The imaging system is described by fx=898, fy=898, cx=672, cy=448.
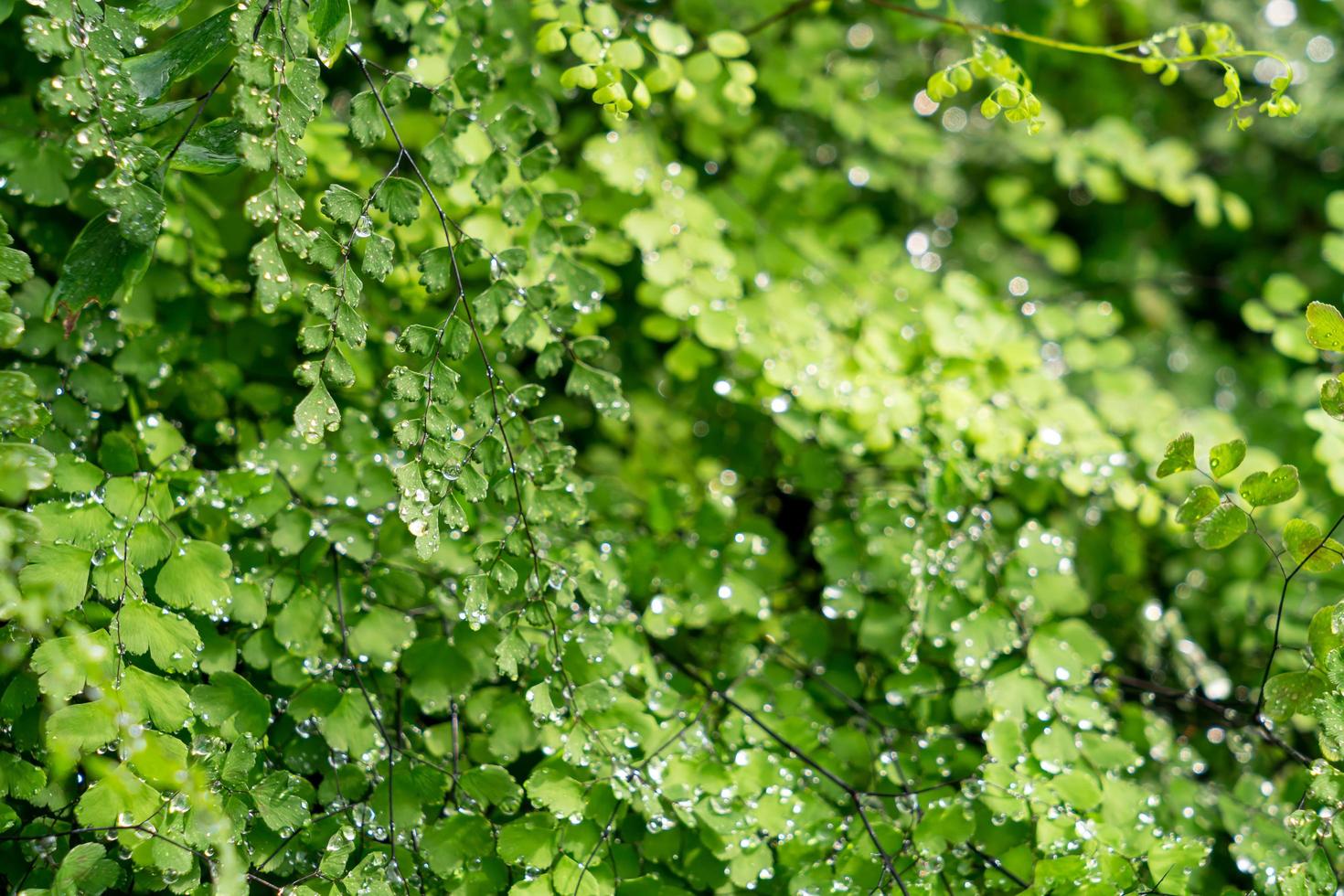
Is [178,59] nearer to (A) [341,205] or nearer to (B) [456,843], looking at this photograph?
(A) [341,205]

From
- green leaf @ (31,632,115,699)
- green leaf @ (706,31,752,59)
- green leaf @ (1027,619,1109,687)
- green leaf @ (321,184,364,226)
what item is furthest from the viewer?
green leaf @ (706,31,752,59)

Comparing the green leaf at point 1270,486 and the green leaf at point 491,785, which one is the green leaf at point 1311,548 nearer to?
the green leaf at point 1270,486

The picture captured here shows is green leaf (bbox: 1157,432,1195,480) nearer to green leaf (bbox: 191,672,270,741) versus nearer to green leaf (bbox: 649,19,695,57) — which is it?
green leaf (bbox: 649,19,695,57)

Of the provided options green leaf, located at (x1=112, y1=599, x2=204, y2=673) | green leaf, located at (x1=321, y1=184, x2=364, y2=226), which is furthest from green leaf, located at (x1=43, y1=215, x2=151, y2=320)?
green leaf, located at (x1=112, y1=599, x2=204, y2=673)

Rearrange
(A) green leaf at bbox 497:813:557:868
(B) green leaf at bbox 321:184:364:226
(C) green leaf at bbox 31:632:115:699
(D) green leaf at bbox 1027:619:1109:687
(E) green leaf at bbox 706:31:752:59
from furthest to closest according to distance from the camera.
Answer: (E) green leaf at bbox 706:31:752:59, (D) green leaf at bbox 1027:619:1109:687, (A) green leaf at bbox 497:813:557:868, (B) green leaf at bbox 321:184:364:226, (C) green leaf at bbox 31:632:115:699

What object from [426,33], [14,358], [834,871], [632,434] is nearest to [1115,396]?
[632,434]

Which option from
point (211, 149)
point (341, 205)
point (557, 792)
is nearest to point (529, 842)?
point (557, 792)

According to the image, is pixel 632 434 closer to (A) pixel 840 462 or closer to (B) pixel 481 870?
(A) pixel 840 462
